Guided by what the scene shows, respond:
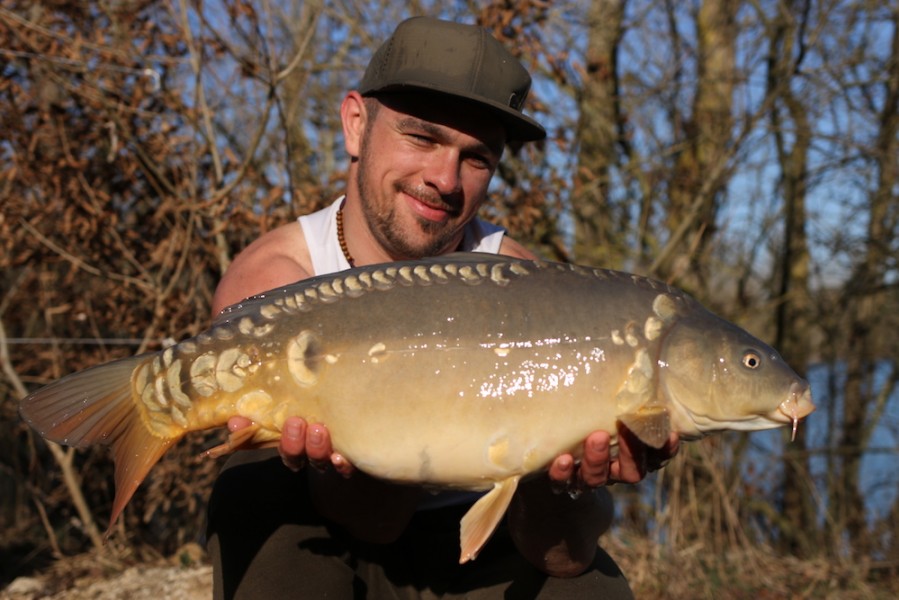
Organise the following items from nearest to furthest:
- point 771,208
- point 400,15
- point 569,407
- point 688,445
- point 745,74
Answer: point 569,407 < point 688,445 < point 400,15 < point 745,74 < point 771,208

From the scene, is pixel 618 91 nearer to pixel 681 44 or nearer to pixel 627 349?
pixel 681 44

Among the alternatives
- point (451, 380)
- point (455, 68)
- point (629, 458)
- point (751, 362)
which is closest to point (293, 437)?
point (451, 380)

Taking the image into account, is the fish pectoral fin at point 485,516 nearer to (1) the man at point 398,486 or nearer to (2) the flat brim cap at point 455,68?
(1) the man at point 398,486

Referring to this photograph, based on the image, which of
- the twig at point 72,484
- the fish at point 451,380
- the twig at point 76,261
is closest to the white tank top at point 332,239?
the fish at point 451,380

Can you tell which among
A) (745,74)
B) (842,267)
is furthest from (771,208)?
(745,74)

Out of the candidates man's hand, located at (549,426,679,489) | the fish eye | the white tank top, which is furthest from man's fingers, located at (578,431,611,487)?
the white tank top

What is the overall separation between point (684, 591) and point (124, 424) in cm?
258

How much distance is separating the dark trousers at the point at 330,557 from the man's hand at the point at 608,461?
50 centimetres

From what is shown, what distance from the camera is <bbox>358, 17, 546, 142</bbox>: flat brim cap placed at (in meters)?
2.27

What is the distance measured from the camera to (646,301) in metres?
1.78

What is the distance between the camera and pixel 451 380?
1712 mm

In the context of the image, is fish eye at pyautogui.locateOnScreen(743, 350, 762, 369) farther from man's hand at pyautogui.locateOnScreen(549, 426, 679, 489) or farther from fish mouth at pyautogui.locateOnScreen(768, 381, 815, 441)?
man's hand at pyautogui.locateOnScreen(549, 426, 679, 489)

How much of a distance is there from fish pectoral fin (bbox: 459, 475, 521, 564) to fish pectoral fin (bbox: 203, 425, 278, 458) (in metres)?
0.40

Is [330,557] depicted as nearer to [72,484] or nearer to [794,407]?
[794,407]
